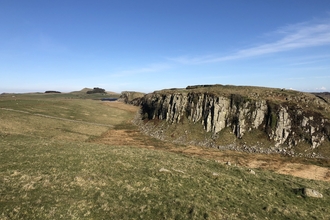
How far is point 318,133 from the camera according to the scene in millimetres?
58469

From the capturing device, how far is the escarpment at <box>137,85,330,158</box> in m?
60.0

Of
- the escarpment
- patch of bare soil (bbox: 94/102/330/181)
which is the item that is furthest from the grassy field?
the escarpment

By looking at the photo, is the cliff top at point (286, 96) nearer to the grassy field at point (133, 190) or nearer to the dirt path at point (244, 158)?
the dirt path at point (244, 158)

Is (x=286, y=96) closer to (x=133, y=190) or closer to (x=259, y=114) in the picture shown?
(x=259, y=114)

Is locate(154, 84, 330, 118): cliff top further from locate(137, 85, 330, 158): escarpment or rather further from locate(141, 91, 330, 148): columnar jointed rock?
locate(141, 91, 330, 148): columnar jointed rock

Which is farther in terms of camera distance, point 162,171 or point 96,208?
point 162,171


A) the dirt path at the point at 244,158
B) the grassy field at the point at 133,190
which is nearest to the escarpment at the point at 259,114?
the dirt path at the point at 244,158

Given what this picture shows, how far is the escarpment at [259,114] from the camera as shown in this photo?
6003 centimetres

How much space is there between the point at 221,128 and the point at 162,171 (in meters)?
46.8

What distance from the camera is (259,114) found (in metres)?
67.2

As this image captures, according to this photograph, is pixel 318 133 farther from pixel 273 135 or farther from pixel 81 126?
pixel 81 126

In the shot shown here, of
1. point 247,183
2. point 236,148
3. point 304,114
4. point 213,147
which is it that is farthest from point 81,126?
point 304,114

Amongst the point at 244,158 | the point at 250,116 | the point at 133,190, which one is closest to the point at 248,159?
the point at 244,158

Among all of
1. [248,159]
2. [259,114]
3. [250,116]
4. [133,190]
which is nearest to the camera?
[133,190]
